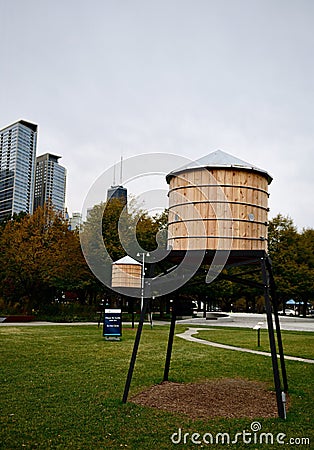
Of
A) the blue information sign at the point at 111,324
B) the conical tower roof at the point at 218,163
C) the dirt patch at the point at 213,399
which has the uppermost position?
the conical tower roof at the point at 218,163

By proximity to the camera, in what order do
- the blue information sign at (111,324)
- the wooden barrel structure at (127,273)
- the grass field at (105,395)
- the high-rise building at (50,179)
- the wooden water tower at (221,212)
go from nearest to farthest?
the grass field at (105,395) → the wooden water tower at (221,212) → the blue information sign at (111,324) → the wooden barrel structure at (127,273) → the high-rise building at (50,179)

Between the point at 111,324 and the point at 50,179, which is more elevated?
the point at 50,179

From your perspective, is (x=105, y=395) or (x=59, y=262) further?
(x=59, y=262)

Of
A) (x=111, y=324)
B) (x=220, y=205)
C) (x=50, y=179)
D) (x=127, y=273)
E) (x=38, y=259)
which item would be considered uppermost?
(x=50, y=179)

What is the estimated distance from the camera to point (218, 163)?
366 inches

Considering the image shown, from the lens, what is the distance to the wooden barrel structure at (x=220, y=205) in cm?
911

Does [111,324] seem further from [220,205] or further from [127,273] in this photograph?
[220,205]

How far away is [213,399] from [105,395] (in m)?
2.12

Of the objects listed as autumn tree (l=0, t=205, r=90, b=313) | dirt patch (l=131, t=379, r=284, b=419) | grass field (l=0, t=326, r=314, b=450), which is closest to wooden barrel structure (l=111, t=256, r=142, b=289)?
autumn tree (l=0, t=205, r=90, b=313)

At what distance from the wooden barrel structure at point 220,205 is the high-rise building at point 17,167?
8308cm

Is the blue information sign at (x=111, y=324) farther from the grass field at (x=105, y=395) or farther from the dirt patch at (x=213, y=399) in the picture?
the dirt patch at (x=213, y=399)

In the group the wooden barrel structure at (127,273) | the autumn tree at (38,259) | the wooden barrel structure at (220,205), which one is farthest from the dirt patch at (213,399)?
the autumn tree at (38,259)

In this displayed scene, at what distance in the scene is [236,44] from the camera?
16.1 m

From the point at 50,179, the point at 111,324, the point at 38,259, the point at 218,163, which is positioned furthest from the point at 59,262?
the point at 50,179
